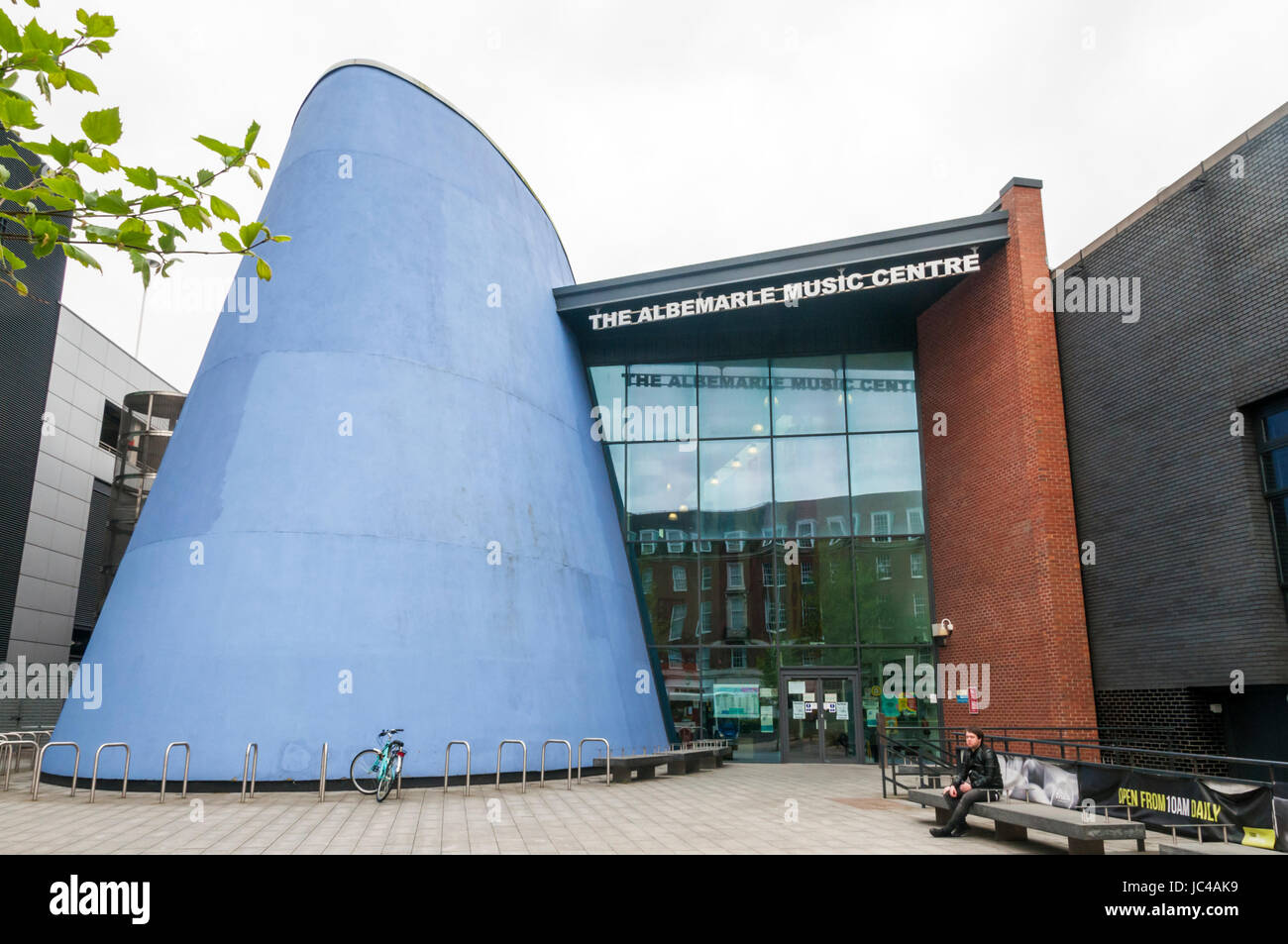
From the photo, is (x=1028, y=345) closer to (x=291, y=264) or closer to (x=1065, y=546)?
(x=1065, y=546)

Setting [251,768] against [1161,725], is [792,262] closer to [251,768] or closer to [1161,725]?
[1161,725]

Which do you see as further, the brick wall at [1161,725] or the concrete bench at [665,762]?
the concrete bench at [665,762]

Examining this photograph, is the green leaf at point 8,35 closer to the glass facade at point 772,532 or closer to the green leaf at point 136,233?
the green leaf at point 136,233

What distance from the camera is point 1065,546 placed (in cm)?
1530

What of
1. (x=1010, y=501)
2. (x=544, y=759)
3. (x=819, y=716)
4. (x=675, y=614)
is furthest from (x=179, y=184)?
(x=819, y=716)

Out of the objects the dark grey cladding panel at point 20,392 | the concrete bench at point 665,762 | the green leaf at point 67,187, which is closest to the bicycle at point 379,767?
the concrete bench at point 665,762

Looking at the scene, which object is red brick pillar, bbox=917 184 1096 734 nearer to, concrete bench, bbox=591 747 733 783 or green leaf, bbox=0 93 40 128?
concrete bench, bbox=591 747 733 783

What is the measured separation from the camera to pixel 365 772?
11.8 meters

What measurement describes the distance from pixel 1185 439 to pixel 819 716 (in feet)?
30.1

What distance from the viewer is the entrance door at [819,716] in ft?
60.3

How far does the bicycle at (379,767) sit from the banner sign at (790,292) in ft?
34.2

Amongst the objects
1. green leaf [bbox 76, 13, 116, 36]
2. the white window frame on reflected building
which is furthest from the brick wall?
green leaf [bbox 76, 13, 116, 36]
